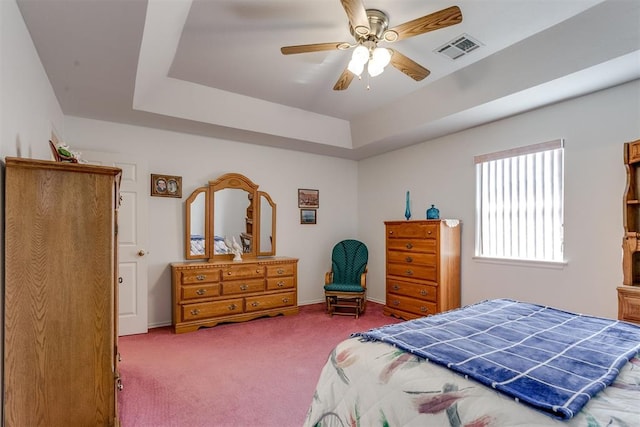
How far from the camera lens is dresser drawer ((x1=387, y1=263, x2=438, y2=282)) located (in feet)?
12.7

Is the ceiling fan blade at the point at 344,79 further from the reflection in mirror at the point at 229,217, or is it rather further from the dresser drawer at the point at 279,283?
the dresser drawer at the point at 279,283

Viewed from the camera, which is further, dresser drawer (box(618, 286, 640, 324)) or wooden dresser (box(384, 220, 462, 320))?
wooden dresser (box(384, 220, 462, 320))

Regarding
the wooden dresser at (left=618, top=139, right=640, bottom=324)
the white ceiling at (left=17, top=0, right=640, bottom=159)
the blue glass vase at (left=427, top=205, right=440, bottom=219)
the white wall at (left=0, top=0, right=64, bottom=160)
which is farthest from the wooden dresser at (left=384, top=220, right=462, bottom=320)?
the white wall at (left=0, top=0, right=64, bottom=160)

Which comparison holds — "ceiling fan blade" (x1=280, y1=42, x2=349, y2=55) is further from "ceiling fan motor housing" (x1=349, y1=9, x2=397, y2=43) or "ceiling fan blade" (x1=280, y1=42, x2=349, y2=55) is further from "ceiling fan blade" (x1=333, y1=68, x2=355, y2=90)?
"ceiling fan blade" (x1=333, y1=68, x2=355, y2=90)

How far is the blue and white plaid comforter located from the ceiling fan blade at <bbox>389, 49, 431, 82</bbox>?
1781 millimetres

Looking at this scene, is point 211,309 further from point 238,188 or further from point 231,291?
point 238,188

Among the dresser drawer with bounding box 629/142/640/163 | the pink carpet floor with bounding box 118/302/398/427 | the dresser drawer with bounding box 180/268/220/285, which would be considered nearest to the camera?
the pink carpet floor with bounding box 118/302/398/427

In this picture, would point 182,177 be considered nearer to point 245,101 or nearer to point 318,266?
point 245,101

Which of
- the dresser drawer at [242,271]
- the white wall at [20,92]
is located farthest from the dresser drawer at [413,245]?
the white wall at [20,92]

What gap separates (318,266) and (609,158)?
3755 millimetres

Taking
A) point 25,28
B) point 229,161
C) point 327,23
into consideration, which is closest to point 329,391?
point 327,23

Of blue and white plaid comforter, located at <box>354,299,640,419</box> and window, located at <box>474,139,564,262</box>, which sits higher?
window, located at <box>474,139,564,262</box>

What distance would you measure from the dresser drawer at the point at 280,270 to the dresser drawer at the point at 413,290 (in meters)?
1.34

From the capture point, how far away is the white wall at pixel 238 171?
391cm
